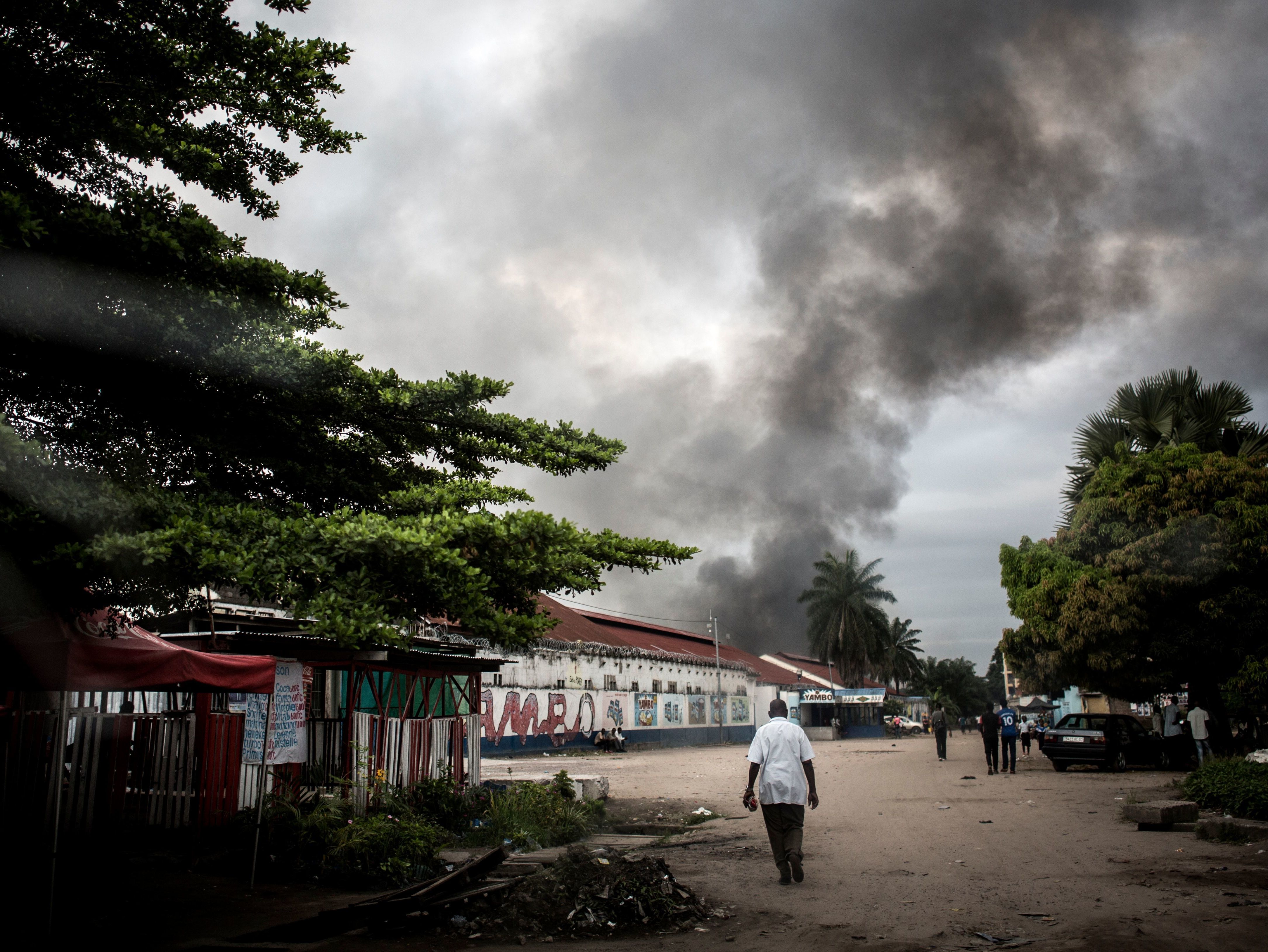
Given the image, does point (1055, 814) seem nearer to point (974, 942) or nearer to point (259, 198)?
point (974, 942)

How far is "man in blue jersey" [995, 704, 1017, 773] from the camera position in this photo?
19.9 metres

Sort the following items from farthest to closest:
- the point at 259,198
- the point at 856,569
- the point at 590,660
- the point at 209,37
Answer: the point at 856,569 < the point at 590,660 < the point at 259,198 < the point at 209,37

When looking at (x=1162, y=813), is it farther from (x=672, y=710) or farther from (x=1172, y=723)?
(x=672, y=710)

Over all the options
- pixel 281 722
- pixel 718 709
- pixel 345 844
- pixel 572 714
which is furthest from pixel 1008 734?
pixel 718 709

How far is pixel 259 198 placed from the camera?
8.78 metres

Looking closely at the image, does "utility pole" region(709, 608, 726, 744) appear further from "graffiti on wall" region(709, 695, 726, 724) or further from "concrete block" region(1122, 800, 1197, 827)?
"concrete block" region(1122, 800, 1197, 827)

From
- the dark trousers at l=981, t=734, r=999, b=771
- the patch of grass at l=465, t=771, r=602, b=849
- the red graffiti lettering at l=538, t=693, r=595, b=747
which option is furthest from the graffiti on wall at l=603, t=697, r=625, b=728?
the patch of grass at l=465, t=771, r=602, b=849

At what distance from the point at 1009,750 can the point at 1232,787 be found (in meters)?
10.5

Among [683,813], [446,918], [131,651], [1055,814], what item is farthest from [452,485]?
[1055,814]

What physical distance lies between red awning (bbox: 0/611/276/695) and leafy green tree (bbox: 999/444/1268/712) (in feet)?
57.4

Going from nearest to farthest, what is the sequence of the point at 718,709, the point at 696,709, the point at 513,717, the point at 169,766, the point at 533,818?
the point at 169,766 → the point at 533,818 → the point at 513,717 → the point at 696,709 → the point at 718,709

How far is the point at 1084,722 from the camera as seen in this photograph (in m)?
20.6

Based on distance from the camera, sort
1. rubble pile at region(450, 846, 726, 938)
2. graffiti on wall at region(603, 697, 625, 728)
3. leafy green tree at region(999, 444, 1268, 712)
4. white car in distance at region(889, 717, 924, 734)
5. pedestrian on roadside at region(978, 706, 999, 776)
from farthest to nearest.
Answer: white car in distance at region(889, 717, 924, 734) < graffiti on wall at region(603, 697, 625, 728) < pedestrian on roadside at region(978, 706, 999, 776) < leafy green tree at region(999, 444, 1268, 712) < rubble pile at region(450, 846, 726, 938)

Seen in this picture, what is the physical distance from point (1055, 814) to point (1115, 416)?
13.2 meters
